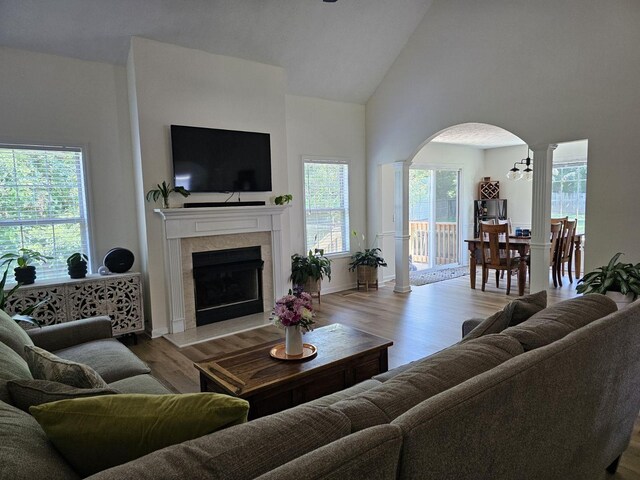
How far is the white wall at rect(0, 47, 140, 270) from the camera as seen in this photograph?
3975mm

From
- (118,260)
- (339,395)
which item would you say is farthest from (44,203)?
(339,395)

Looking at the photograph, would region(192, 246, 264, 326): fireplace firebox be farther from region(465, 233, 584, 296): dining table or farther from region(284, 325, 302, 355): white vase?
region(465, 233, 584, 296): dining table

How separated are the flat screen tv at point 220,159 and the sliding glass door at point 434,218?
420 centimetres

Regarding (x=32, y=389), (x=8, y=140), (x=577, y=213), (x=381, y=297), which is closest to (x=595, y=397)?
(x=32, y=389)

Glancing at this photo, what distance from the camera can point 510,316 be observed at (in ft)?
6.58

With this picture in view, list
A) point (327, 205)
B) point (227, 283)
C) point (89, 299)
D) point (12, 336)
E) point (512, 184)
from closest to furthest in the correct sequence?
point (12, 336)
point (89, 299)
point (227, 283)
point (327, 205)
point (512, 184)

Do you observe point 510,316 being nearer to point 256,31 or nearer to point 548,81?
point 548,81

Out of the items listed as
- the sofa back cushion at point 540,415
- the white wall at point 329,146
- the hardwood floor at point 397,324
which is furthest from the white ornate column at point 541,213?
the sofa back cushion at point 540,415

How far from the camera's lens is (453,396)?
110 centimetres

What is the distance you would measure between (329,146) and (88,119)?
10.7ft

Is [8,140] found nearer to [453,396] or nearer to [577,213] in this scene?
[453,396]

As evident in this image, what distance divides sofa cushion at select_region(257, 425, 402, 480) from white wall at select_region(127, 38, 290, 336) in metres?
4.03

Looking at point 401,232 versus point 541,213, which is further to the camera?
point 401,232

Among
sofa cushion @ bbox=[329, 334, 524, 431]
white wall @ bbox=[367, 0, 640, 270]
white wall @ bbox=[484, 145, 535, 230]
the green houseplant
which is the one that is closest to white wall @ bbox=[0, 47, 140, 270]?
the green houseplant
